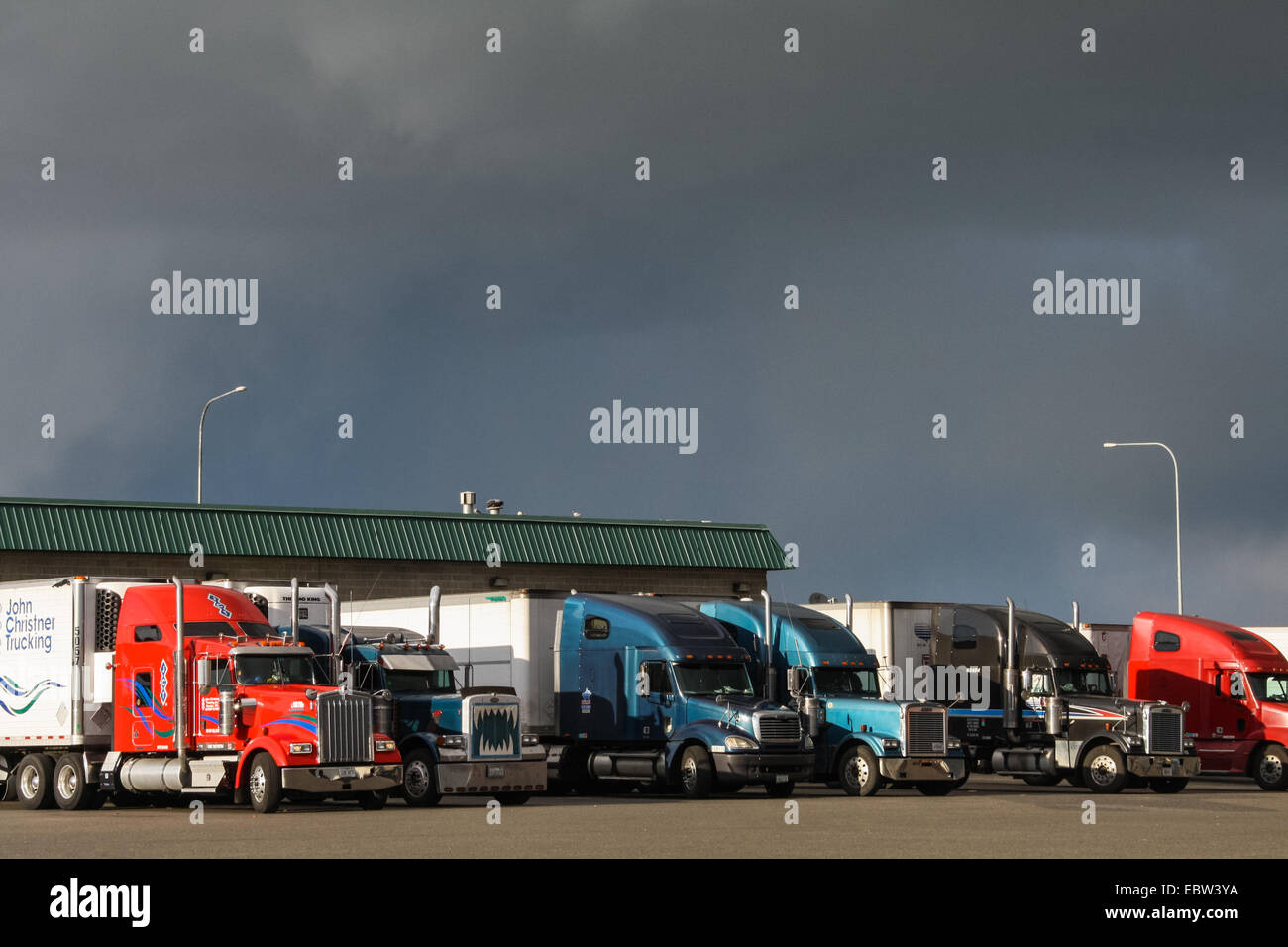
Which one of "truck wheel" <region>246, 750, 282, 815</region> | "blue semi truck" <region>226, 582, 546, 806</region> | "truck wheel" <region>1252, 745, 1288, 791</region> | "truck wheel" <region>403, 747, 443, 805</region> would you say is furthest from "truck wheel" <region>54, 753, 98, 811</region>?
"truck wheel" <region>1252, 745, 1288, 791</region>

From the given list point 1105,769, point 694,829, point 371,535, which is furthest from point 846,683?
point 371,535

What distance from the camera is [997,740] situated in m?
36.1

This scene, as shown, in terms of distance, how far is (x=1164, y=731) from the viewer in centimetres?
3347

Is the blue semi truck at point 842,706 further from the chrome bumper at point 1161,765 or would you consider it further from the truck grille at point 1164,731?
the truck grille at point 1164,731

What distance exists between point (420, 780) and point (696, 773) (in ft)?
16.0

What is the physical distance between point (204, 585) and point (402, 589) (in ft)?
79.9

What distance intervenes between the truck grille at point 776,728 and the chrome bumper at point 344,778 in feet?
21.5

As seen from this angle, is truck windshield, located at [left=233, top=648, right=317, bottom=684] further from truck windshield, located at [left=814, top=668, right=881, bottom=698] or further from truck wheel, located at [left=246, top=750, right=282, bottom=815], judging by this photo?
truck windshield, located at [left=814, top=668, right=881, bottom=698]

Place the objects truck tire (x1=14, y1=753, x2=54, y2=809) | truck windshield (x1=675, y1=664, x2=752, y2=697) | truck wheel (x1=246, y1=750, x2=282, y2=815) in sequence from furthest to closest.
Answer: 1. truck windshield (x1=675, y1=664, x2=752, y2=697)
2. truck tire (x1=14, y1=753, x2=54, y2=809)
3. truck wheel (x1=246, y1=750, x2=282, y2=815)

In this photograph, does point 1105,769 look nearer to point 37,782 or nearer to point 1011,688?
point 1011,688

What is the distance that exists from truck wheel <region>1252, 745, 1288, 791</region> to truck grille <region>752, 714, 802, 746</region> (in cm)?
1058

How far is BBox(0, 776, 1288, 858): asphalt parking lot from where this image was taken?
19.2m

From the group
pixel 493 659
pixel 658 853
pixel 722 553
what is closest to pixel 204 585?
pixel 493 659
